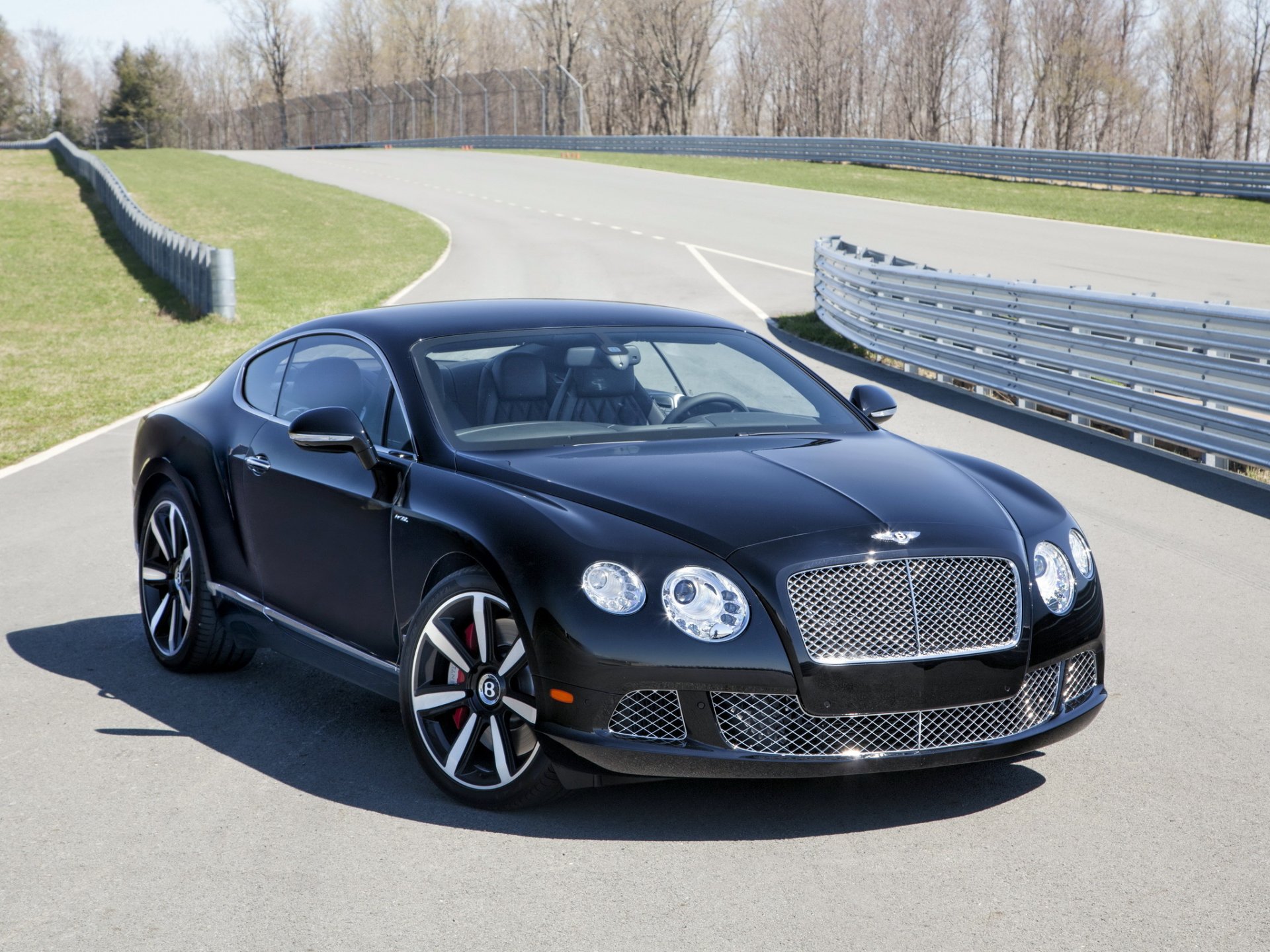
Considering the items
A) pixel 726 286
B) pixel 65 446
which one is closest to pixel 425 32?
pixel 726 286

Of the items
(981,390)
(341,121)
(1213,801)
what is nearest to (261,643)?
(1213,801)

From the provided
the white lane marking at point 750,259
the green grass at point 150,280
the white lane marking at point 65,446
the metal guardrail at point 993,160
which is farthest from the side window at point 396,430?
the metal guardrail at point 993,160

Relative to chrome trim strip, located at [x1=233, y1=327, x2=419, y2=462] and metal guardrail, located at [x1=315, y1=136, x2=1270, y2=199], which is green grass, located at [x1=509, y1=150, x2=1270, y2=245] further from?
chrome trim strip, located at [x1=233, y1=327, x2=419, y2=462]

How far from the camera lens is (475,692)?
4.54m

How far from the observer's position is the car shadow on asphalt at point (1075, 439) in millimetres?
10289

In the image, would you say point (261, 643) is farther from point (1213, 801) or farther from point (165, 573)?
point (1213, 801)

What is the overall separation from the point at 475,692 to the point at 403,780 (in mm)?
511

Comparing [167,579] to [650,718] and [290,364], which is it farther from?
[650,718]

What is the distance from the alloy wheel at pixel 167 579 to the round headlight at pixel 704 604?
274 centimetres

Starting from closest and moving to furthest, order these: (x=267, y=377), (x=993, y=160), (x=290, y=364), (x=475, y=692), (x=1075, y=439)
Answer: (x=475, y=692), (x=290, y=364), (x=267, y=377), (x=1075, y=439), (x=993, y=160)

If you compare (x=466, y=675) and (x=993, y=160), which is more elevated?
(x=993, y=160)

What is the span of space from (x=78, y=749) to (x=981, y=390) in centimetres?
1159

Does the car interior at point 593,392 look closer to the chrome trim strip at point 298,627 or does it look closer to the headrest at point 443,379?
the headrest at point 443,379

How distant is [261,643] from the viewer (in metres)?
5.78
